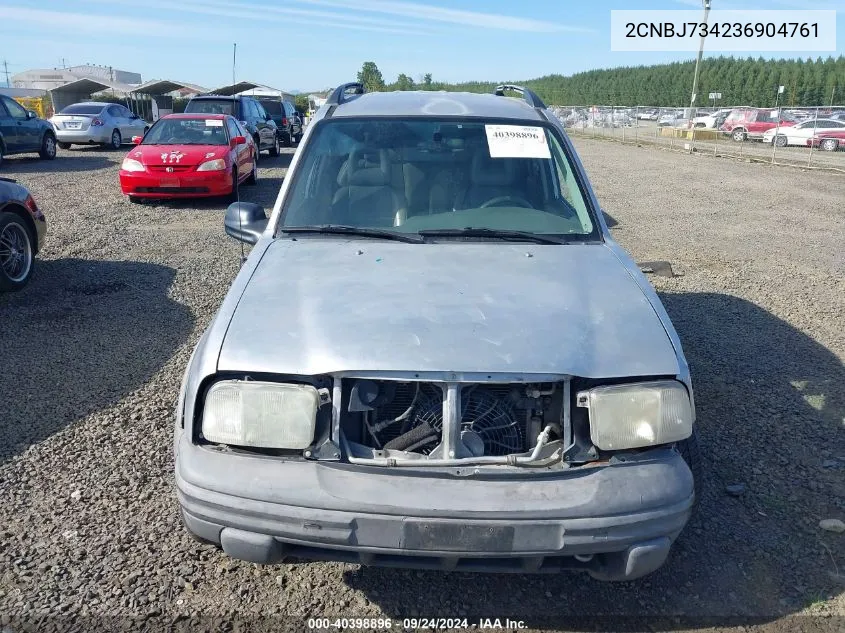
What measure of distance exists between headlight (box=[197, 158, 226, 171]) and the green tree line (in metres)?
37.4

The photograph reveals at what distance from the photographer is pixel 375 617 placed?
2664 millimetres

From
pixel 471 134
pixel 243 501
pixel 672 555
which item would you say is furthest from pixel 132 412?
pixel 672 555

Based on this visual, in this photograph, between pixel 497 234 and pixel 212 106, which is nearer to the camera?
pixel 497 234

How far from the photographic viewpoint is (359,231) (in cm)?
341

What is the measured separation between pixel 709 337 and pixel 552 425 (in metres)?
3.76

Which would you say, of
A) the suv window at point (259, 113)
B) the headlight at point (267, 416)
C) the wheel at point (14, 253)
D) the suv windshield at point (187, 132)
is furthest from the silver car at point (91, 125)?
the headlight at point (267, 416)

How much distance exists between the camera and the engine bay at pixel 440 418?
2436 mm

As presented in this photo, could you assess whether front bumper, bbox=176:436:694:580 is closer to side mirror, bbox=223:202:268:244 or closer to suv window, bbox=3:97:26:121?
side mirror, bbox=223:202:268:244

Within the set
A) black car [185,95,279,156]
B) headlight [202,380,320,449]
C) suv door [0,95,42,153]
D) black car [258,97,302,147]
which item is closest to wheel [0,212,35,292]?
headlight [202,380,320,449]

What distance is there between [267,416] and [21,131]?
61.2 feet

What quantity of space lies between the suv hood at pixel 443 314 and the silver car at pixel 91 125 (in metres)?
20.5

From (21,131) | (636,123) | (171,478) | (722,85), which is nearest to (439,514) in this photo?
(171,478)

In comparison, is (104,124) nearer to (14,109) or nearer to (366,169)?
(14,109)

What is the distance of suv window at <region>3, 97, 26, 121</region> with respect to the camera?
17.3 meters
